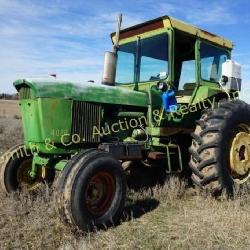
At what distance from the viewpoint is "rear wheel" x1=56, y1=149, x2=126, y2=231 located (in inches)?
181

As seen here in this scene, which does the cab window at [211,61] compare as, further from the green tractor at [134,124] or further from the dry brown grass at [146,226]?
the dry brown grass at [146,226]

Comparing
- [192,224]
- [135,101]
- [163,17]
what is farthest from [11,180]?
[163,17]

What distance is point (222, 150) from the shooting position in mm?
6055

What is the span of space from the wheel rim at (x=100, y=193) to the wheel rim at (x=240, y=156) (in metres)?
2.19

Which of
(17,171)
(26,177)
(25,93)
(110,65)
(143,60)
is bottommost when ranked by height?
(26,177)

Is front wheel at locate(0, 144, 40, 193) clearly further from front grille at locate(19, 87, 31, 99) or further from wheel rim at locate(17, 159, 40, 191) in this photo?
front grille at locate(19, 87, 31, 99)

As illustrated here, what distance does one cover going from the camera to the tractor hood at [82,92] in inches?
207

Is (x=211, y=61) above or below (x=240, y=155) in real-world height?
above

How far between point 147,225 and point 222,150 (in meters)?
1.77

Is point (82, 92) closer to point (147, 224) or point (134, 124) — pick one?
point (134, 124)

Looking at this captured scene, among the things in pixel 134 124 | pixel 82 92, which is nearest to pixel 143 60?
pixel 134 124

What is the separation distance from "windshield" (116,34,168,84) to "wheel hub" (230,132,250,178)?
1.53 m

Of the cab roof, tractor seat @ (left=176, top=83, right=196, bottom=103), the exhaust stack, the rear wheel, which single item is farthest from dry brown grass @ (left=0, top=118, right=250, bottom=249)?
the cab roof

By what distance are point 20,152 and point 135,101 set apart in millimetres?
1916
